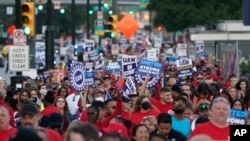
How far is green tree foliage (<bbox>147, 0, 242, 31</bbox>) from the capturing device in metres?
64.1

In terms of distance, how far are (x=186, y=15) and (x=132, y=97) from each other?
4613 cm

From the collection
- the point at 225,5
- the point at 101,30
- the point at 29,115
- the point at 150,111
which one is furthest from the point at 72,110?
the point at 225,5

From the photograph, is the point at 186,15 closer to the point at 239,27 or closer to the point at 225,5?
the point at 225,5

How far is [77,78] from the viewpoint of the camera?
23.0 m

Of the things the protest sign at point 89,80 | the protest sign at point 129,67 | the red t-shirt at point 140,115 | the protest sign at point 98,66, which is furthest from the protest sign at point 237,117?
the protest sign at point 98,66

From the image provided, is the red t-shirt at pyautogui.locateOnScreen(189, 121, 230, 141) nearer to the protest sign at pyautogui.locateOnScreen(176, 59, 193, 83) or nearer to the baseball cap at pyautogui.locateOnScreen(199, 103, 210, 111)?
the baseball cap at pyautogui.locateOnScreen(199, 103, 210, 111)

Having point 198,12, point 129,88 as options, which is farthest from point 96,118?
point 198,12

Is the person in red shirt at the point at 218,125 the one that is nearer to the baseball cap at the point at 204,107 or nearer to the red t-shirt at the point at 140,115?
the red t-shirt at the point at 140,115

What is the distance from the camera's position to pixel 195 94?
64.0 ft

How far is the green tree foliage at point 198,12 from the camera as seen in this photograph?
6406 cm

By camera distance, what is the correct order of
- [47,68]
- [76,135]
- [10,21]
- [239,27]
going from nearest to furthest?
[76,135]
[47,68]
[239,27]
[10,21]

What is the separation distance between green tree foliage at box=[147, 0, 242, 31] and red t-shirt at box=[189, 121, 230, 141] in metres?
51.0

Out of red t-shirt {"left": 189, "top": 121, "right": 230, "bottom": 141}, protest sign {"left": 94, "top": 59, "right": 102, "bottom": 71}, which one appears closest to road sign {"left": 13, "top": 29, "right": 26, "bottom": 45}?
protest sign {"left": 94, "top": 59, "right": 102, "bottom": 71}

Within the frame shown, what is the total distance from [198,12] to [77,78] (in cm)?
4199
